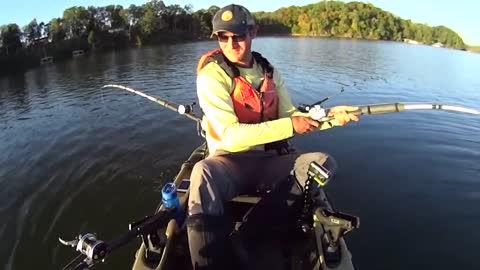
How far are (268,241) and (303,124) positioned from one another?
160cm

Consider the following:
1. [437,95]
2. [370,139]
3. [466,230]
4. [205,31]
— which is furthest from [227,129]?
[205,31]

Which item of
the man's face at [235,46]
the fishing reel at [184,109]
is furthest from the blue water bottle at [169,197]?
the fishing reel at [184,109]

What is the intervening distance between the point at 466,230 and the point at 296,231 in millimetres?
4796

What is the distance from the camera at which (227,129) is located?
4.39m

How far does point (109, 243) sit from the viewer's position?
3.33m

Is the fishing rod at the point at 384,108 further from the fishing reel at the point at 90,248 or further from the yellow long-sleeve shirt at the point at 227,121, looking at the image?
the fishing reel at the point at 90,248

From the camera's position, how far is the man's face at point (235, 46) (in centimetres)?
456

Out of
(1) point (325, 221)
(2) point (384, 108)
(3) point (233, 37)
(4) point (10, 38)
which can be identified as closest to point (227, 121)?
(3) point (233, 37)

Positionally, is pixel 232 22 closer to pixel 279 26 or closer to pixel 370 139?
pixel 370 139

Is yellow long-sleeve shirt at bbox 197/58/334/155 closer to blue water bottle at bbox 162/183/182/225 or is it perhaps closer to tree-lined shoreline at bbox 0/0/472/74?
blue water bottle at bbox 162/183/182/225

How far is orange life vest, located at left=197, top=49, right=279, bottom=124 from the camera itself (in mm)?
4668

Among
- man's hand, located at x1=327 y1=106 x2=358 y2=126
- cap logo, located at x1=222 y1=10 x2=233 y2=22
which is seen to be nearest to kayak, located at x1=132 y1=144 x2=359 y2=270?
man's hand, located at x1=327 y1=106 x2=358 y2=126

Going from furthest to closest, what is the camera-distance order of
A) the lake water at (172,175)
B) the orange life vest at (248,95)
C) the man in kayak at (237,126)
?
the lake water at (172,175)
the orange life vest at (248,95)
the man in kayak at (237,126)

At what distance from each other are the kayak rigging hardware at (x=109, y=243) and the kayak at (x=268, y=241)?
8cm
